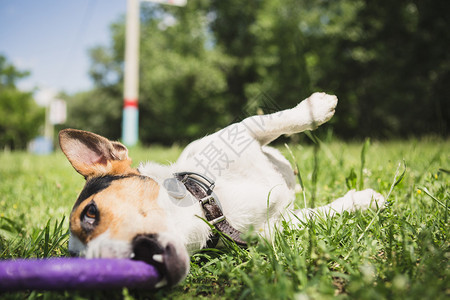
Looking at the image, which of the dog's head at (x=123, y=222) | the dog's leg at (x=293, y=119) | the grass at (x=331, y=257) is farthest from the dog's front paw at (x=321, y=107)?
the dog's head at (x=123, y=222)

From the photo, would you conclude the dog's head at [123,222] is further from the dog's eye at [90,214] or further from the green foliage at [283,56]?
the green foliage at [283,56]

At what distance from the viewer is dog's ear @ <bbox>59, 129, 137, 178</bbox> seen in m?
1.97

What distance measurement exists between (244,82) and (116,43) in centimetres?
1240

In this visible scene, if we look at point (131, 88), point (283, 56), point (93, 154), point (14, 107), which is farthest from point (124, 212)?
point (14, 107)

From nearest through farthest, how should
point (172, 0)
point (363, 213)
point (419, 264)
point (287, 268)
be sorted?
point (419, 264) → point (287, 268) → point (363, 213) → point (172, 0)

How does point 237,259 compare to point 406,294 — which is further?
point 237,259

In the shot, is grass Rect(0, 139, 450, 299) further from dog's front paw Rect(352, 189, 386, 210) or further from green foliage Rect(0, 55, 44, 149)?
green foliage Rect(0, 55, 44, 149)

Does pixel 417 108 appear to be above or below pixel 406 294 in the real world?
above

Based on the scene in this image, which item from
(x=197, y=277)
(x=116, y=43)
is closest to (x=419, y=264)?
(x=197, y=277)

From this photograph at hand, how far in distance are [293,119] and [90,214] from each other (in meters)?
1.38

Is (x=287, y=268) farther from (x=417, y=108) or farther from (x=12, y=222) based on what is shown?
(x=417, y=108)

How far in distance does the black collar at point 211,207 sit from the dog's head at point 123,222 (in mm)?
207

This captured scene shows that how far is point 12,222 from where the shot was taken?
235cm

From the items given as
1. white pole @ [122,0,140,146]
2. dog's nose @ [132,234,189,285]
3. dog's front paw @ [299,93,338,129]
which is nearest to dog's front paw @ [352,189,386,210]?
dog's front paw @ [299,93,338,129]
